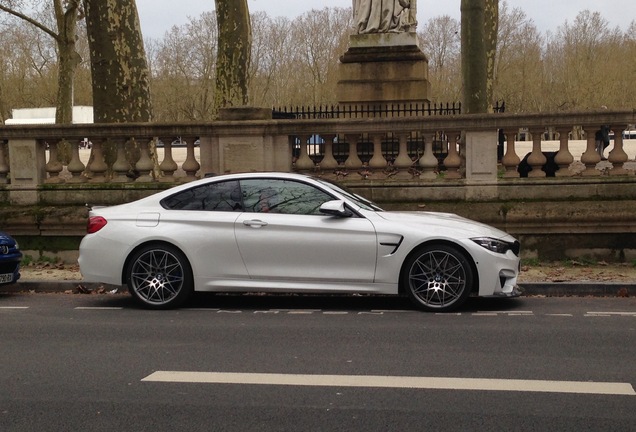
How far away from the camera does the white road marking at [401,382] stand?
20.1ft

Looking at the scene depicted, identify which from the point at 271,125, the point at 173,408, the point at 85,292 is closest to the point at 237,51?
the point at 271,125

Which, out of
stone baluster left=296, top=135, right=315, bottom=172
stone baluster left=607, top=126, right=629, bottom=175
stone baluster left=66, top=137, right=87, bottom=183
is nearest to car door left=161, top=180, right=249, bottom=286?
stone baluster left=296, top=135, right=315, bottom=172

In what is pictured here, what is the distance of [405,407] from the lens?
18.8 ft

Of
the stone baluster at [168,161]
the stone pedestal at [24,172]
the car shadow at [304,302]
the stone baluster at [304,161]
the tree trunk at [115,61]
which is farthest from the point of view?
the tree trunk at [115,61]

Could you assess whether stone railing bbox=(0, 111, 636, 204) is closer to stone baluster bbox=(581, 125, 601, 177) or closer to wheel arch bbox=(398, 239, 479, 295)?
Result: stone baluster bbox=(581, 125, 601, 177)

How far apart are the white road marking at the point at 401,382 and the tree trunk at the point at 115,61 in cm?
1001

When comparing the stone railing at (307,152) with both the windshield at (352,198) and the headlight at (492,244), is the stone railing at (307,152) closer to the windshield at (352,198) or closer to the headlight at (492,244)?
the windshield at (352,198)

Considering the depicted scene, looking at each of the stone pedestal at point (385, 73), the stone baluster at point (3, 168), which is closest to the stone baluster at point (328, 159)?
the stone baluster at point (3, 168)

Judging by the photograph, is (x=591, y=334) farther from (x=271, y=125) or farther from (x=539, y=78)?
(x=539, y=78)

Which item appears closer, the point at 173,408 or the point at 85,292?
the point at 173,408

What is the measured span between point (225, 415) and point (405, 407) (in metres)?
1.15

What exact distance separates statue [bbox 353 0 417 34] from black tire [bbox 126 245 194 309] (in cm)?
1293

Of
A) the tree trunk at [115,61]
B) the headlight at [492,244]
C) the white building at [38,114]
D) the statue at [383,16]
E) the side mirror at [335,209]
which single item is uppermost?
the white building at [38,114]

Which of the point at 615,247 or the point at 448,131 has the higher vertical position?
the point at 448,131
